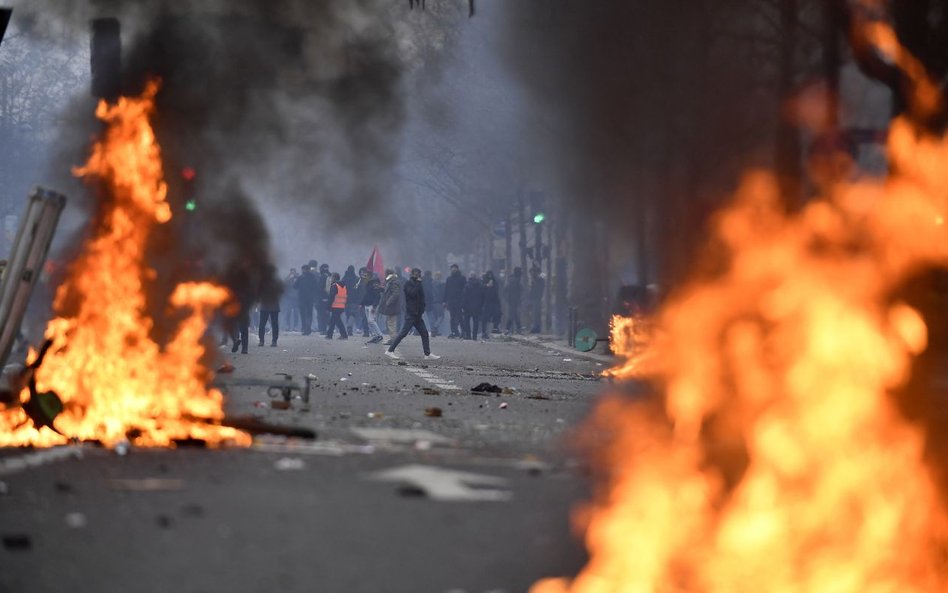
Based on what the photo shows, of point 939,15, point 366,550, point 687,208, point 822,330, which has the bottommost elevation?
point 366,550

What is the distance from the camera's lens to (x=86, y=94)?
66.9 ft

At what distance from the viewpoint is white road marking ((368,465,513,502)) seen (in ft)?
35.6

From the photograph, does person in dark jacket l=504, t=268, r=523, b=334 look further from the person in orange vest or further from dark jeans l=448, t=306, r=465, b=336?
the person in orange vest

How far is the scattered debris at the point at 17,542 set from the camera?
855 cm

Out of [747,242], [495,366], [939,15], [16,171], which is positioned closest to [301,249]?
[16,171]

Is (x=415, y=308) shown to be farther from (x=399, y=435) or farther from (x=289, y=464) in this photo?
(x=289, y=464)

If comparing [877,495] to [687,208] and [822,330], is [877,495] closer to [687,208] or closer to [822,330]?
[822,330]

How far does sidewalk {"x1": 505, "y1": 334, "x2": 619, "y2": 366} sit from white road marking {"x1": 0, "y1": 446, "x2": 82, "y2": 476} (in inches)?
935

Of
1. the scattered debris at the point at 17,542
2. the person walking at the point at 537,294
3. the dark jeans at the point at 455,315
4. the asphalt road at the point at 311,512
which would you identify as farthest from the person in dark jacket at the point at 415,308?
the scattered debris at the point at 17,542

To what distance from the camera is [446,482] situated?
1153 centimetres

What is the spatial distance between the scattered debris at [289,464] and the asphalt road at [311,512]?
2 centimetres

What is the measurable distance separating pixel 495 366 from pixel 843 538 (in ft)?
89.4

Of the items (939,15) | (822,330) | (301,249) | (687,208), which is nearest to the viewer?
(822,330)

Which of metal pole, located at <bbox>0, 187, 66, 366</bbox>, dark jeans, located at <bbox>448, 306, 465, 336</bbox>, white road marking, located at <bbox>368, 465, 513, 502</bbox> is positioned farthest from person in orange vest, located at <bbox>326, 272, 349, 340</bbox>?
white road marking, located at <bbox>368, 465, 513, 502</bbox>
